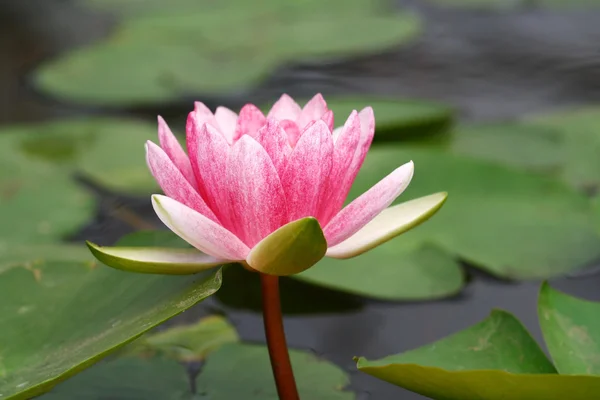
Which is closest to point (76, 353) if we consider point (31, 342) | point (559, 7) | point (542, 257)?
point (31, 342)

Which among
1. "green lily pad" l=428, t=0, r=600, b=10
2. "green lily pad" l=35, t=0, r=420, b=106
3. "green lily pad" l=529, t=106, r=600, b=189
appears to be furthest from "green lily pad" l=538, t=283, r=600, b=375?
"green lily pad" l=428, t=0, r=600, b=10

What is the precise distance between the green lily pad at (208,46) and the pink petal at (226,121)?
1168 millimetres

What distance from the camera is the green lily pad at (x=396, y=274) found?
115 centimetres

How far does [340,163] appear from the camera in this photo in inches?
30.0

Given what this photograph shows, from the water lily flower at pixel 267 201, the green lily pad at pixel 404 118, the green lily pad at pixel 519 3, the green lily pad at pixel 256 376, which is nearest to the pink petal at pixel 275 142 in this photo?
the water lily flower at pixel 267 201

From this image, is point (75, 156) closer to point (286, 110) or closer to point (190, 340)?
point (190, 340)

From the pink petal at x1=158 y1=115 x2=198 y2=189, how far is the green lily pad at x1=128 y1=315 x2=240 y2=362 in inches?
12.6

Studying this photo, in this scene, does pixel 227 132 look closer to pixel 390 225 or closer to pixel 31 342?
pixel 390 225

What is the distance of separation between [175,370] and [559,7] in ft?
6.76

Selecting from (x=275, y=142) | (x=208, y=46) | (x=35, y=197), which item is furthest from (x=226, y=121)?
(x=208, y=46)

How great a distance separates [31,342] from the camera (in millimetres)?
850

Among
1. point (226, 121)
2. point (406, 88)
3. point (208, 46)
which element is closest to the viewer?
point (226, 121)

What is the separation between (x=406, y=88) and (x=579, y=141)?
585 millimetres

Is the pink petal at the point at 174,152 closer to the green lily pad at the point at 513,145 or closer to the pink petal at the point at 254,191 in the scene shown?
the pink petal at the point at 254,191
